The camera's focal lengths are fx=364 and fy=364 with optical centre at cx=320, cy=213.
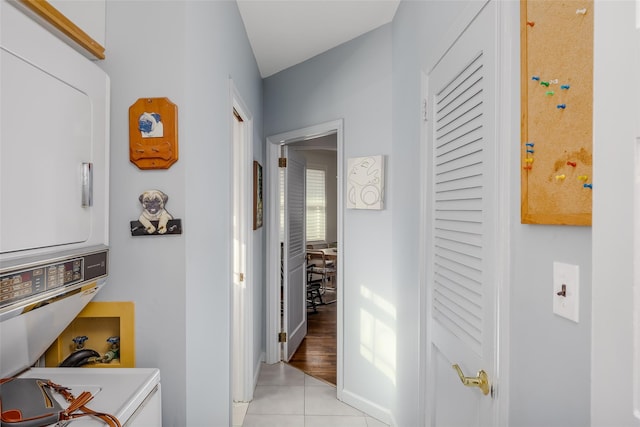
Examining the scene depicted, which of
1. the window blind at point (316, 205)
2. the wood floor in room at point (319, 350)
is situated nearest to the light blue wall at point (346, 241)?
the wood floor in room at point (319, 350)

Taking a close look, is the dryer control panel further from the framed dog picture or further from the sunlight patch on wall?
the sunlight patch on wall

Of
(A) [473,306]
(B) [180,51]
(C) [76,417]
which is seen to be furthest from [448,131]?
(C) [76,417]

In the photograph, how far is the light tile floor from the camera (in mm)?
2430

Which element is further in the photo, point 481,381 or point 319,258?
point 319,258

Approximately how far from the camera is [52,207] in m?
1.03

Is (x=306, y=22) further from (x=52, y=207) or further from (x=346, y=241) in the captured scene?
(x=52, y=207)

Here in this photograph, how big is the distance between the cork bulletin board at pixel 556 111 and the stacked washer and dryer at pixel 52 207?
3.99 ft

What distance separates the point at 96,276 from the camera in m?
1.24

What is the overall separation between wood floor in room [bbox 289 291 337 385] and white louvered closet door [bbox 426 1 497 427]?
176 cm

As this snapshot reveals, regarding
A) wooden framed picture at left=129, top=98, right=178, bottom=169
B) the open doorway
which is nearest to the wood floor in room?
the open doorway

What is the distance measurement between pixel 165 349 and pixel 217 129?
1019 millimetres

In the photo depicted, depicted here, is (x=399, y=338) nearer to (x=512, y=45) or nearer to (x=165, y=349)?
(x=165, y=349)

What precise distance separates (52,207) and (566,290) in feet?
4.27

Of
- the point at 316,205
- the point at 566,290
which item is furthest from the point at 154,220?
the point at 316,205
